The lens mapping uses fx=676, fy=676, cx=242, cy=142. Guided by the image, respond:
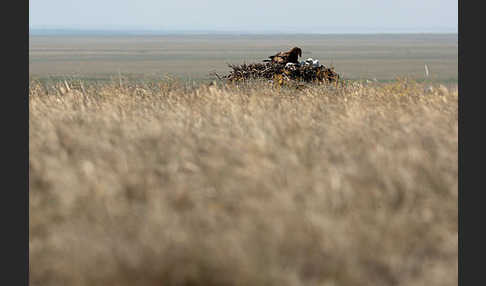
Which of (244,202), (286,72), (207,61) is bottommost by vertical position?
(244,202)

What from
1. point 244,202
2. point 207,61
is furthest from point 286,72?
point 207,61

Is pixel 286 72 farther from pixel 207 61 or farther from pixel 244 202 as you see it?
pixel 207 61

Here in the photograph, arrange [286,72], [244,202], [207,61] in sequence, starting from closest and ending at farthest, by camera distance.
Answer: [244,202]
[286,72]
[207,61]

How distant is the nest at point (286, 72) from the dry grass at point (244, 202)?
8663 millimetres

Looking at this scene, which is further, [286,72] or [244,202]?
[286,72]

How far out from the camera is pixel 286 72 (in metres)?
15.8

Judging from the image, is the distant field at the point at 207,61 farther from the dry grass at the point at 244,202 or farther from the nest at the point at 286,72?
the dry grass at the point at 244,202

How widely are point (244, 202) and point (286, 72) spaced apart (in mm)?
11057

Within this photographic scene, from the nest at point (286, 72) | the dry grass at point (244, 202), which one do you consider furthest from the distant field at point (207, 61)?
the dry grass at point (244, 202)

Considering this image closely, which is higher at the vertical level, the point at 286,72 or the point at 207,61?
the point at 207,61

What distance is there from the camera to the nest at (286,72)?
16.1 metres

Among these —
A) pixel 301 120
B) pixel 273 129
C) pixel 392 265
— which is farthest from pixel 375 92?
pixel 392 265

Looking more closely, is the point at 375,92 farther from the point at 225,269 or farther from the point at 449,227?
the point at 225,269

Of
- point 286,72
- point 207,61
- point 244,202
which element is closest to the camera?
point 244,202
